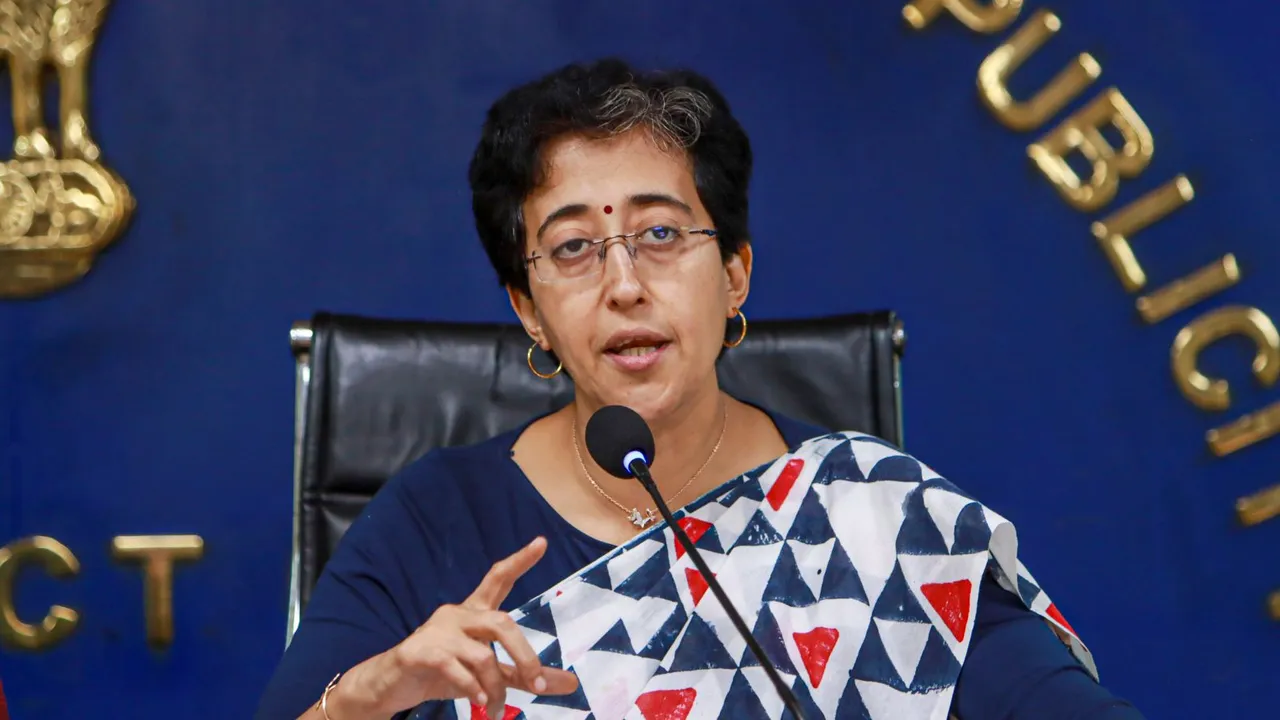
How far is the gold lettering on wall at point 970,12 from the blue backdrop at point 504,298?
2 centimetres

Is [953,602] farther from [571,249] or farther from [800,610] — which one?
[571,249]

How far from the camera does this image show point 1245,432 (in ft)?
7.24

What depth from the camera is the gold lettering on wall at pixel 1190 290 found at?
220cm

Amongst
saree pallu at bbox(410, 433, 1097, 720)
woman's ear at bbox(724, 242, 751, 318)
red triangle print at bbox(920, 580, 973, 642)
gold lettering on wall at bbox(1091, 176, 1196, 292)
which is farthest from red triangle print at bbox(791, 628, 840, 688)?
gold lettering on wall at bbox(1091, 176, 1196, 292)

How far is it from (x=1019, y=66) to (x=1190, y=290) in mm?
487

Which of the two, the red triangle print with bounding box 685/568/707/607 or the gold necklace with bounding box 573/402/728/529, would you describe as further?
the gold necklace with bounding box 573/402/728/529

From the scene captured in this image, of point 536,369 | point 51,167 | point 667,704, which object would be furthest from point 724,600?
point 51,167

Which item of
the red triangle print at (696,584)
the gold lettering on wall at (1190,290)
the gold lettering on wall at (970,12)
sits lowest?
the red triangle print at (696,584)

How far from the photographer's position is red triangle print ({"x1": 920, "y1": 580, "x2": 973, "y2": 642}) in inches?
49.7

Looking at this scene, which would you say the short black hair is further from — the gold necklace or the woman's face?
the gold necklace

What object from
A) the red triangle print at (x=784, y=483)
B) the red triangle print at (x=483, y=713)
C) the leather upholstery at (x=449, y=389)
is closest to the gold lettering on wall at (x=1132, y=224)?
the leather upholstery at (x=449, y=389)

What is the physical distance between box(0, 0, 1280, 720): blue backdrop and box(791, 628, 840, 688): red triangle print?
105cm

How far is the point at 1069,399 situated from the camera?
7.48ft

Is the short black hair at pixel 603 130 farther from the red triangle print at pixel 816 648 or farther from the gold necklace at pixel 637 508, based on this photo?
the red triangle print at pixel 816 648
